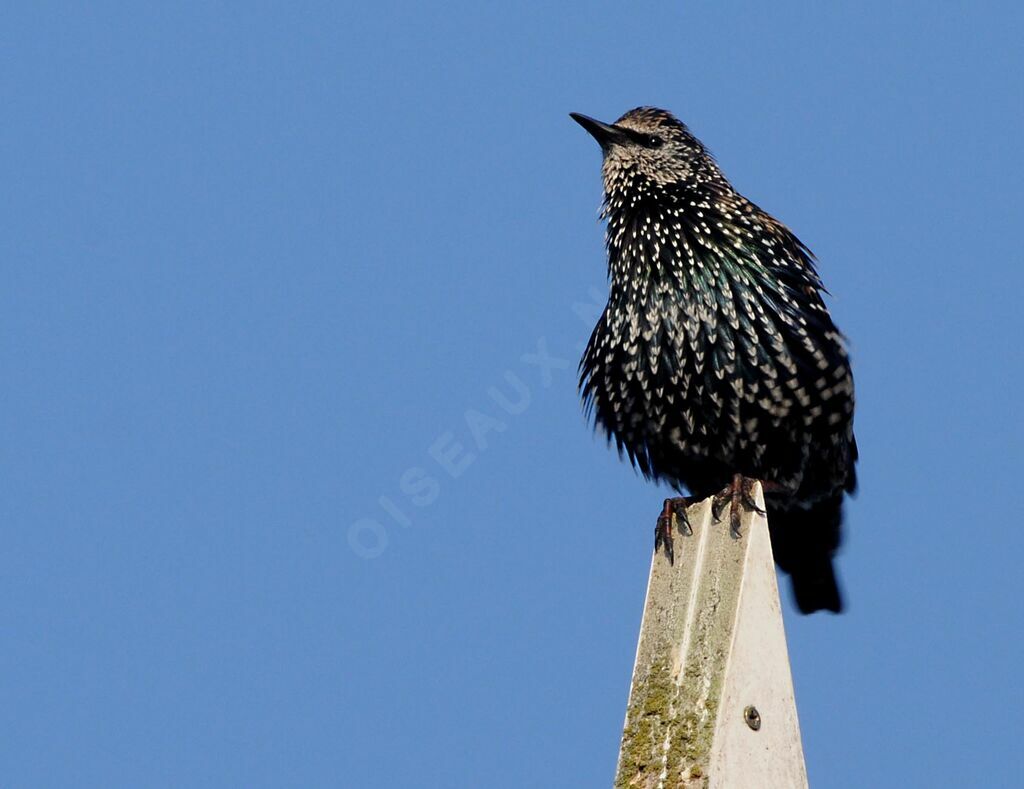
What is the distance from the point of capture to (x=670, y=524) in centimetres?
607

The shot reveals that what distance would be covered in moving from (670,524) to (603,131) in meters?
3.05

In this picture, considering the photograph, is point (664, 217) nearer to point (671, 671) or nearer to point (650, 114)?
point (650, 114)

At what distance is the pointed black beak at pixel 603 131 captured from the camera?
8430mm

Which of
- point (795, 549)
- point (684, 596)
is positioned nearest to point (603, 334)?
point (795, 549)

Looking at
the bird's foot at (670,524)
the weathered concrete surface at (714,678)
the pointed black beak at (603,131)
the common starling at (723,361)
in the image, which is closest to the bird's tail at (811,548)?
the common starling at (723,361)

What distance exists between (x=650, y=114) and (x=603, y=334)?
1505 mm

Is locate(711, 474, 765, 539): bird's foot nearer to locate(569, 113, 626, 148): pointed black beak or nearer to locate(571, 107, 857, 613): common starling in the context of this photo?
locate(571, 107, 857, 613): common starling

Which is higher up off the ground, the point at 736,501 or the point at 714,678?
the point at 736,501

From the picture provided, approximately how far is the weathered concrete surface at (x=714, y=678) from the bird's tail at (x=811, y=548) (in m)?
3.02

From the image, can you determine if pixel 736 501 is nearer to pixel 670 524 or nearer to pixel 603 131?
pixel 670 524

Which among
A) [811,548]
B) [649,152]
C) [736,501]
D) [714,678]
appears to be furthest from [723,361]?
[714,678]

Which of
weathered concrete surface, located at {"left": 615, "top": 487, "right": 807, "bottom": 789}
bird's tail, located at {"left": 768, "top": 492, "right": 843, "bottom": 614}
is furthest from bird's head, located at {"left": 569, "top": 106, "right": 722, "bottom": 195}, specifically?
weathered concrete surface, located at {"left": 615, "top": 487, "right": 807, "bottom": 789}

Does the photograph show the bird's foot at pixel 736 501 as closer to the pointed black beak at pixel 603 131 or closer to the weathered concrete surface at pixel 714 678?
the weathered concrete surface at pixel 714 678

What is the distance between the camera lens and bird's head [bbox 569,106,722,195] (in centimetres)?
825
